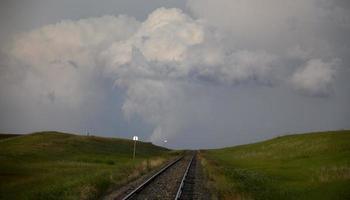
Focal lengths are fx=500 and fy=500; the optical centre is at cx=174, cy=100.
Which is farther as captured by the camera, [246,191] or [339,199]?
[246,191]

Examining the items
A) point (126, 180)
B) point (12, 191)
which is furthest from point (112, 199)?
point (126, 180)

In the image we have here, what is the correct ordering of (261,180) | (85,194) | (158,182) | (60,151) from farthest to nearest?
(60,151) → (261,180) → (158,182) → (85,194)

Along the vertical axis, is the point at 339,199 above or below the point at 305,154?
below

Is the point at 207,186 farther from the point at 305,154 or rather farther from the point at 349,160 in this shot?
the point at 305,154

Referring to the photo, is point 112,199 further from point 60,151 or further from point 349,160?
point 60,151

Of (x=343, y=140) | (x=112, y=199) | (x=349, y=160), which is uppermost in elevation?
(x=343, y=140)

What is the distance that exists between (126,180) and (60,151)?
153 ft

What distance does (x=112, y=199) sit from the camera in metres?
24.9

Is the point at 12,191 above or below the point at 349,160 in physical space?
below

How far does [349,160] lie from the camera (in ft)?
167

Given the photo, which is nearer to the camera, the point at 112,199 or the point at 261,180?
the point at 112,199

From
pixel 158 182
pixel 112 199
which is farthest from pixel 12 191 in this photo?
pixel 158 182

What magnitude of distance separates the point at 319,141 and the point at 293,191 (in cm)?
5580

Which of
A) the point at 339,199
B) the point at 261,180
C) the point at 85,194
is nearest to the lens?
the point at 339,199
